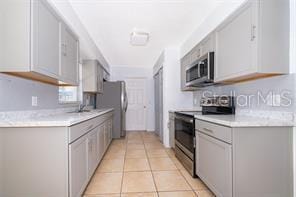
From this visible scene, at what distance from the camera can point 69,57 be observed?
2.59m

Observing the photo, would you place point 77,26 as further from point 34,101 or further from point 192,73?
point 192,73

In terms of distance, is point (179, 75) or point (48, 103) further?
point (179, 75)

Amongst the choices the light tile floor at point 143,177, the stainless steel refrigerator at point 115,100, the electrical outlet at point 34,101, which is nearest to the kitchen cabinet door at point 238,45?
the light tile floor at point 143,177

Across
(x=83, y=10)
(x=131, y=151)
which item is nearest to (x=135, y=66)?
(x=131, y=151)

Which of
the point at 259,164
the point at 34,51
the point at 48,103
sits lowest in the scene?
the point at 259,164

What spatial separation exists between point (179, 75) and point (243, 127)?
3011 mm

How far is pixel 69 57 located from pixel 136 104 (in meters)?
4.64

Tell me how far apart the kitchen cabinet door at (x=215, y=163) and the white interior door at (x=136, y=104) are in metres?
4.67

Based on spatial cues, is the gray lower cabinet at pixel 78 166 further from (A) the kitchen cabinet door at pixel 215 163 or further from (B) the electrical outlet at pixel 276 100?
(B) the electrical outlet at pixel 276 100

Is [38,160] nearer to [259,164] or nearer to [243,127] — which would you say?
[243,127]

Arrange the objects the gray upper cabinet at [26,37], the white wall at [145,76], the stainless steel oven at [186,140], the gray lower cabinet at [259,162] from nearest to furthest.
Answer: the gray upper cabinet at [26,37] → the gray lower cabinet at [259,162] → the stainless steel oven at [186,140] → the white wall at [145,76]

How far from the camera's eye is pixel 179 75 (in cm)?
461

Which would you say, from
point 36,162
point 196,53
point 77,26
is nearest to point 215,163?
point 36,162

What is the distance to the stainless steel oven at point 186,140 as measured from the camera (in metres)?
2.72
